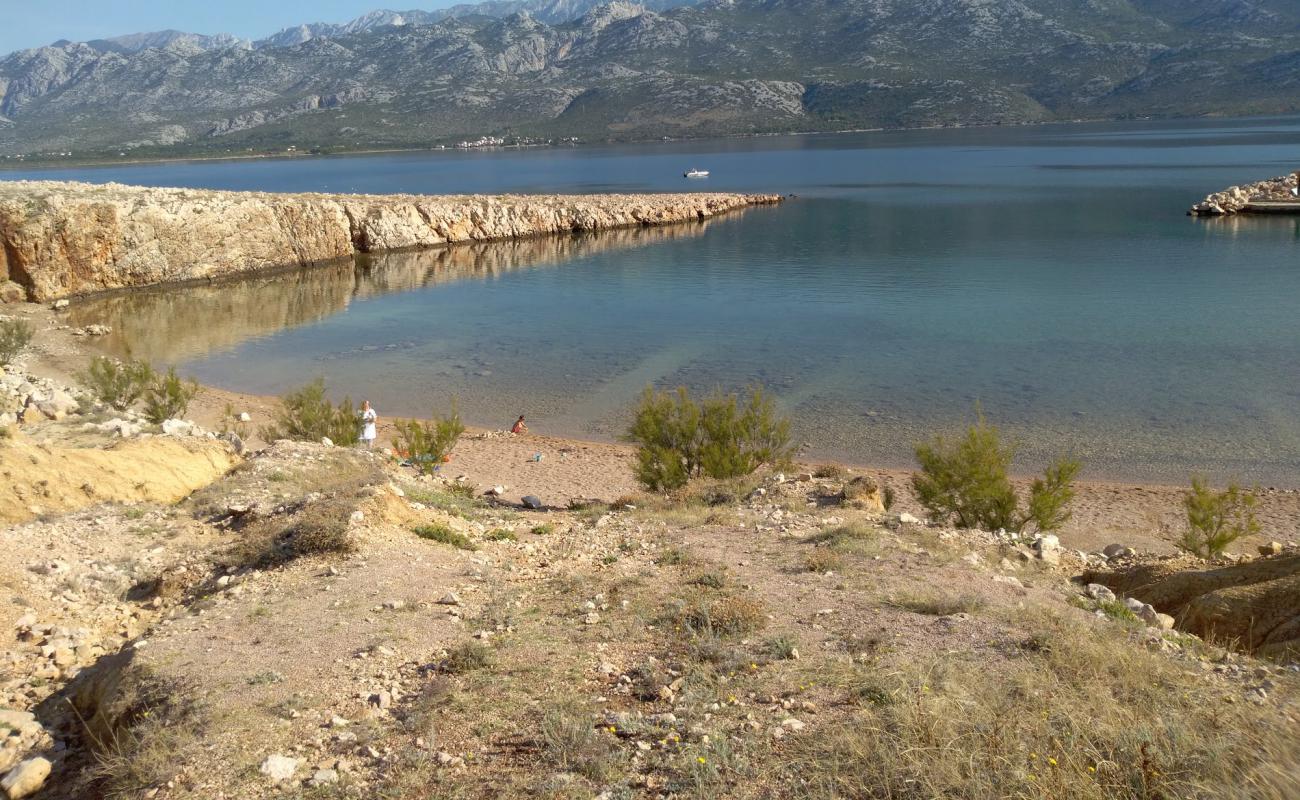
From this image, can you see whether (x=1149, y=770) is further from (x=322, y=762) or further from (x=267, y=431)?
(x=267, y=431)

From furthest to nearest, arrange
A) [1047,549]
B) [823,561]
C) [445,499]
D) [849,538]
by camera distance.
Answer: [445,499], [1047,549], [849,538], [823,561]

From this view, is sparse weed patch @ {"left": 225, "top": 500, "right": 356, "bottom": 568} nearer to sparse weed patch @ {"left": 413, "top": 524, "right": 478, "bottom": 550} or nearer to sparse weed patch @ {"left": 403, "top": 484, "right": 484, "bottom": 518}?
sparse weed patch @ {"left": 413, "top": 524, "right": 478, "bottom": 550}

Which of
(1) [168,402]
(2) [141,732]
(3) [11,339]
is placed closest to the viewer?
(2) [141,732]

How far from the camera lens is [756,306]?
3441cm

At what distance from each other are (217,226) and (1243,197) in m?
63.4

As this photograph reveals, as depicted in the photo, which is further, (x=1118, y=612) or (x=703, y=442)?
(x=703, y=442)

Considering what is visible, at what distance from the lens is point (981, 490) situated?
12297 mm

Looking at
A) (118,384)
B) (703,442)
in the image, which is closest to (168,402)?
(118,384)

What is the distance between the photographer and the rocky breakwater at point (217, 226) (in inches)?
1519

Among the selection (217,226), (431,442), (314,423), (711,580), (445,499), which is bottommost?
(431,442)

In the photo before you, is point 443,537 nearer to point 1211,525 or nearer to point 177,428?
point 177,428

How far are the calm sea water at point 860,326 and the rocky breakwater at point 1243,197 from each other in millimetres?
2026

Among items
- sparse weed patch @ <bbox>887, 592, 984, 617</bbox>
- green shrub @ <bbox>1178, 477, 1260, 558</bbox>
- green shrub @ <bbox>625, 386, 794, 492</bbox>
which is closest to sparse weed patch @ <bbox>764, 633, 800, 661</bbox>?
sparse weed patch @ <bbox>887, 592, 984, 617</bbox>

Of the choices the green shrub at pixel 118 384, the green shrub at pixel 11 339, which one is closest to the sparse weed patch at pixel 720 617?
the green shrub at pixel 118 384
